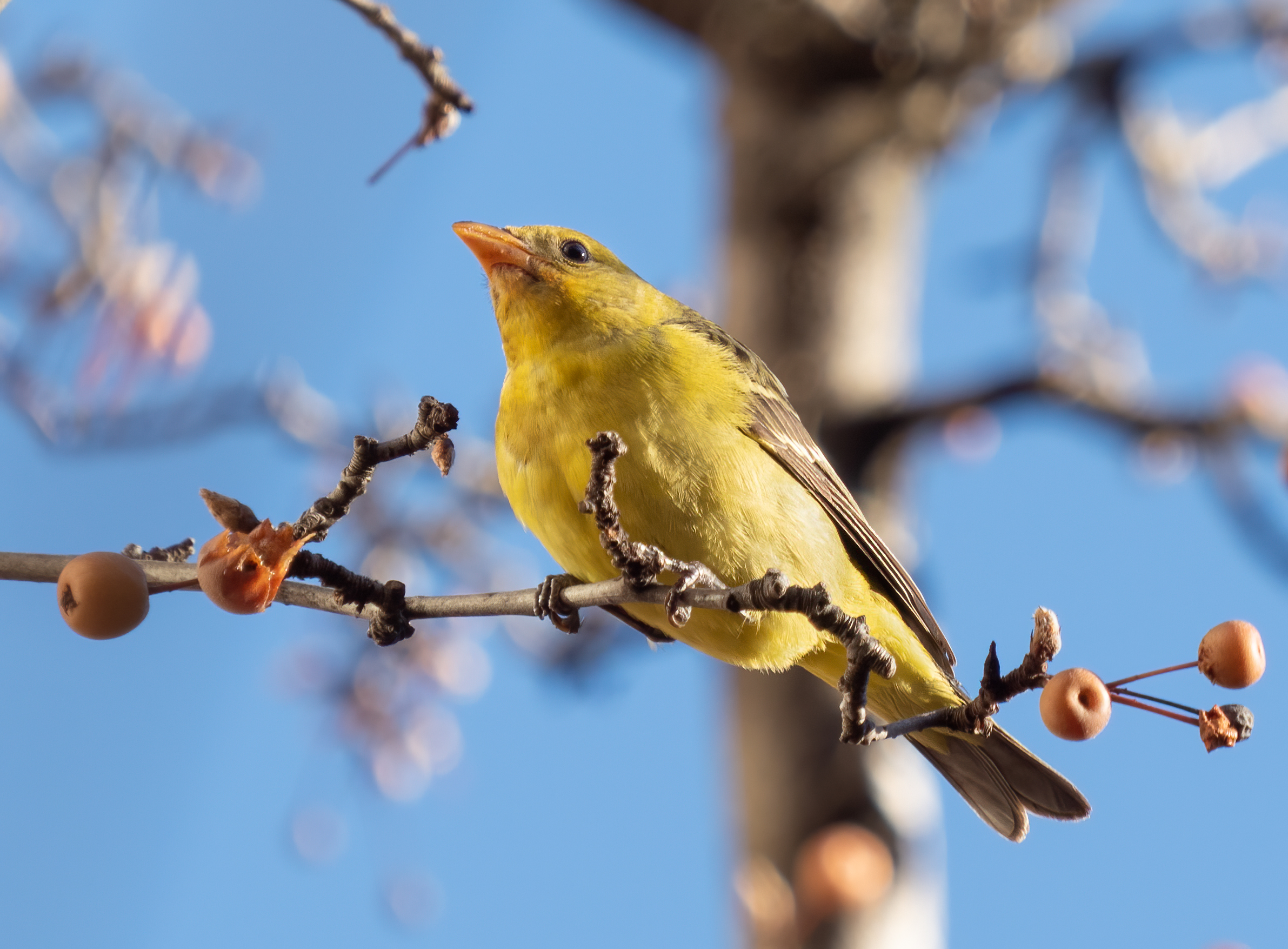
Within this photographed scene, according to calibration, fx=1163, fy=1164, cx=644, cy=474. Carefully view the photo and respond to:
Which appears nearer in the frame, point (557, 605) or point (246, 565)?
point (246, 565)

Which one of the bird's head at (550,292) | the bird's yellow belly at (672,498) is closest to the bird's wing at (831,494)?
the bird's yellow belly at (672,498)

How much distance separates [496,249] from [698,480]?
88 cm

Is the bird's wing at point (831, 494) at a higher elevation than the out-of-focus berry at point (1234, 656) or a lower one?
higher

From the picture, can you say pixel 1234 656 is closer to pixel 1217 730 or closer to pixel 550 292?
pixel 1217 730

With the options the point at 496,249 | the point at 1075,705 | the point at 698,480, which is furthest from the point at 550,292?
the point at 1075,705

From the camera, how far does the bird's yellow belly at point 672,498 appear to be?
2547 mm

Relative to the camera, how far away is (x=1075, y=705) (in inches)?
73.1

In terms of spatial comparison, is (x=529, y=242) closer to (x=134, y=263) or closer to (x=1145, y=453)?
(x=134, y=263)

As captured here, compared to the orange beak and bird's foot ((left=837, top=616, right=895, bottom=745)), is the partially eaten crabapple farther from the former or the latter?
the orange beak

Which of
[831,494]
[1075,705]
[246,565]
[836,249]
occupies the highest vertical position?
[836,249]

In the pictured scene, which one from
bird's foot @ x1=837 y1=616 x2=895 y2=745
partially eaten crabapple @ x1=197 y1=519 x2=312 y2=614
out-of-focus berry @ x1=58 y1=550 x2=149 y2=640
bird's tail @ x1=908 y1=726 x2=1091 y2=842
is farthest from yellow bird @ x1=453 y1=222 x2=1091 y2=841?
out-of-focus berry @ x1=58 y1=550 x2=149 y2=640

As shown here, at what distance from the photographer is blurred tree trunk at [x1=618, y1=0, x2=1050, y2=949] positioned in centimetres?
486

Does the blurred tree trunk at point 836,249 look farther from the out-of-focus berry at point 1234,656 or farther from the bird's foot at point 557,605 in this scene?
the out-of-focus berry at point 1234,656

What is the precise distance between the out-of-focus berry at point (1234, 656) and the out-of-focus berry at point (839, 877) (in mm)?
1907
